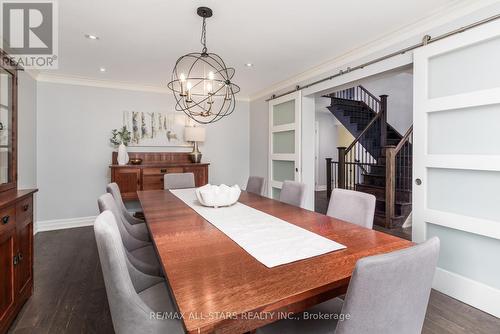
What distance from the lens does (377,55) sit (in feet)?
8.90

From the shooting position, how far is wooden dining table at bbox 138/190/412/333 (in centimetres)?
76

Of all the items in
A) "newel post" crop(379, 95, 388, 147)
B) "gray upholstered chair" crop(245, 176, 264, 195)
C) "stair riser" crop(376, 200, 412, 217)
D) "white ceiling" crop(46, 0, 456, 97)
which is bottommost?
"stair riser" crop(376, 200, 412, 217)

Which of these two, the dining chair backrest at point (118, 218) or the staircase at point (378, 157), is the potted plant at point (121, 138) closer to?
the dining chair backrest at point (118, 218)

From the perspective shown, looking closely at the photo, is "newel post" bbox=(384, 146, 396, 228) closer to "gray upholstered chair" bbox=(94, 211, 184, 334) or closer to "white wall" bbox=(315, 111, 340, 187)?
"white wall" bbox=(315, 111, 340, 187)

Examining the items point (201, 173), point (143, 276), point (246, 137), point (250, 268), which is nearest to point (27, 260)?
point (143, 276)

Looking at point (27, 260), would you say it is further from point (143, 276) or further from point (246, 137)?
point (246, 137)

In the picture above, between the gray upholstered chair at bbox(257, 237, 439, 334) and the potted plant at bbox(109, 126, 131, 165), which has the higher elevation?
the potted plant at bbox(109, 126, 131, 165)

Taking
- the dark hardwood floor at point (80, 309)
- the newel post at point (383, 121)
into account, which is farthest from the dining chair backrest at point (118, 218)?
the newel post at point (383, 121)

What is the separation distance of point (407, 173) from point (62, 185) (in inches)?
227

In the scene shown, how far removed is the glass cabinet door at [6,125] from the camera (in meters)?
1.97

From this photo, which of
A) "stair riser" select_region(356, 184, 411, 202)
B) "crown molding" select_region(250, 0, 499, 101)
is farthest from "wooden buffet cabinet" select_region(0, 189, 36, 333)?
"stair riser" select_region(356, 184, 411, 202)

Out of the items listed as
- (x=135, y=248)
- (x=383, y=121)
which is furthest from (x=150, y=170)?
(x=383, y=121)

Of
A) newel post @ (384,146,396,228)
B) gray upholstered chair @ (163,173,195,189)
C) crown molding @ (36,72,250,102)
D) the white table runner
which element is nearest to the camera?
the white table runner

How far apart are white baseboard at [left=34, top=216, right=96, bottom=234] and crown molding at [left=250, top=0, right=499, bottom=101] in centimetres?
400
